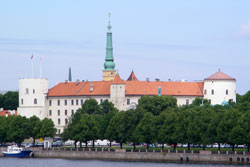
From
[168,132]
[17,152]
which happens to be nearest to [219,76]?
[168,132]

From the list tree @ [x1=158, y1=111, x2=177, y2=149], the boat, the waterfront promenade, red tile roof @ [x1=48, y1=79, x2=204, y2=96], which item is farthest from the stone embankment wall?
red tile roof @ [x1=48, y1=79, x2=204, y2=96]

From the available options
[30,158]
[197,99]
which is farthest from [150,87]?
[30,158]

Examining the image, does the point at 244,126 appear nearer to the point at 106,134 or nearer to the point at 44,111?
the point at 106,134

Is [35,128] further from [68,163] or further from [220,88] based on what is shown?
[220,88]

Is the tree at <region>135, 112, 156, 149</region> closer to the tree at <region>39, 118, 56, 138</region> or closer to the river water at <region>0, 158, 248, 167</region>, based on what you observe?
the river water at <region>0, 158, 248, 167</region>

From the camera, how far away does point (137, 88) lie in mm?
189625

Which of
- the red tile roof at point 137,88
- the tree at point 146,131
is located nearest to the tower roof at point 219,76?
the red tile roof at point 137,88

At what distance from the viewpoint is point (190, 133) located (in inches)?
5054

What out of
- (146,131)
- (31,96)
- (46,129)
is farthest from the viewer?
(31,96)

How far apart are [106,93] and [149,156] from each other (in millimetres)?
60474

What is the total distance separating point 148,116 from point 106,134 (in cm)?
759

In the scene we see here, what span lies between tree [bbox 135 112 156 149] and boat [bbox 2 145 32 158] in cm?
1851

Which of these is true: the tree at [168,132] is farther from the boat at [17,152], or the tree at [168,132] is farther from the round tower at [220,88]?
the round tower at [220,88]

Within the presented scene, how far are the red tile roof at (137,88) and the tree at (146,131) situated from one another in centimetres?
4908
